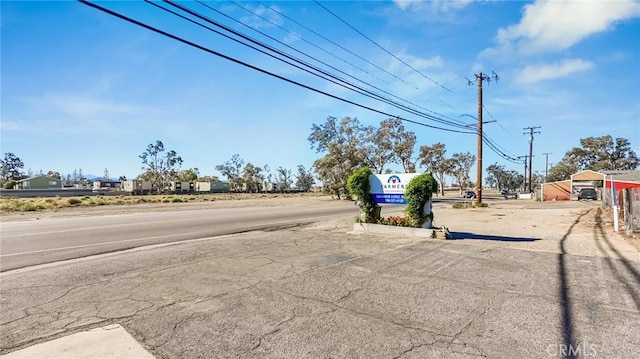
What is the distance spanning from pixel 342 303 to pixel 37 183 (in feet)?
446

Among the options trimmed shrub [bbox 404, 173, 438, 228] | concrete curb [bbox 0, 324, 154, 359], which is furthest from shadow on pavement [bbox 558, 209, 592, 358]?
trimmed shrub [bbox 404, 173, 438, 228]

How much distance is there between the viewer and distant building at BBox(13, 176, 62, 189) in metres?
101

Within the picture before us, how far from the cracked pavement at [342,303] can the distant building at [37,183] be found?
12303 centimetres

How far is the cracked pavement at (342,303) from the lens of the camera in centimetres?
369

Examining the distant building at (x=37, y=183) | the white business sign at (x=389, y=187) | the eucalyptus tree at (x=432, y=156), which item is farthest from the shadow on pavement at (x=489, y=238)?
the distant building at (x=37, y=183)

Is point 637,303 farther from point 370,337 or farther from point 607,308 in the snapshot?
point 370,337

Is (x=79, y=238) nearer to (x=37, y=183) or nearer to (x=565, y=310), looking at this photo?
(x=565, y=310)

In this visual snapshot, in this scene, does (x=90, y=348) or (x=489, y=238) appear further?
(x=489, y=238)

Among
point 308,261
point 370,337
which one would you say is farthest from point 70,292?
point 370,337

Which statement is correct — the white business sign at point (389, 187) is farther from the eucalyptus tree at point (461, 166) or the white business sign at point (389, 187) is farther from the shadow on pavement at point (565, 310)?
the eucalyptus tree at point (461, 166)

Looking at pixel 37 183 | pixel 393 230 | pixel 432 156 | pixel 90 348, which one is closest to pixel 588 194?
pixel 432 156

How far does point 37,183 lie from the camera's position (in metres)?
108

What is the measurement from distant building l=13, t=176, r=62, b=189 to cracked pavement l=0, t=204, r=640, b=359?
123032 millimetres

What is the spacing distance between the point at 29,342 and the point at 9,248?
8.38 m
